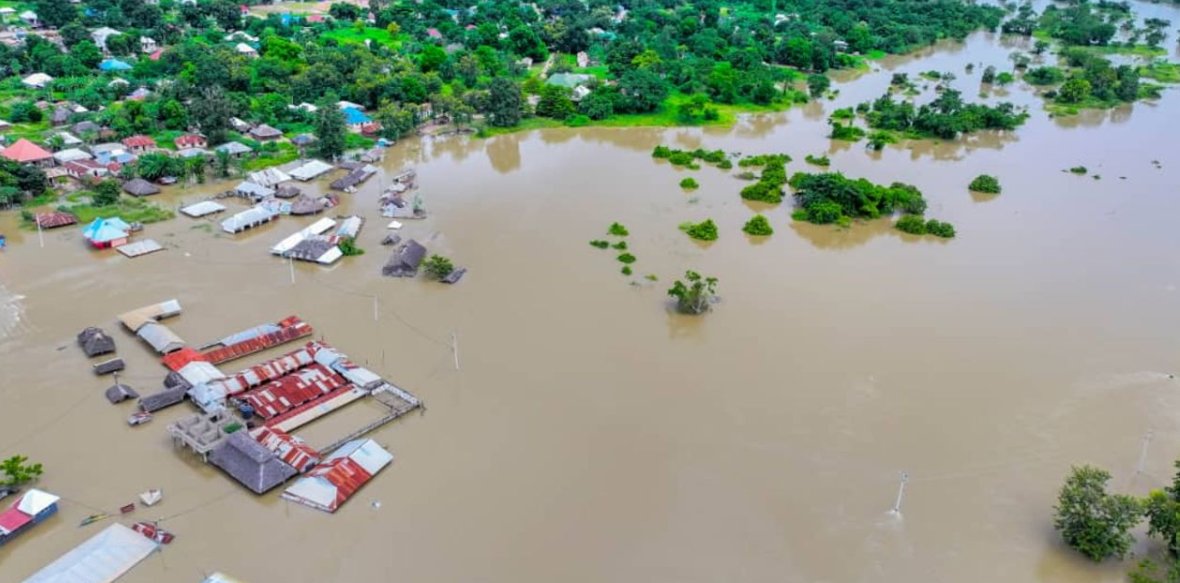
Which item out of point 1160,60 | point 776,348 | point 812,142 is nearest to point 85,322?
point 776,348

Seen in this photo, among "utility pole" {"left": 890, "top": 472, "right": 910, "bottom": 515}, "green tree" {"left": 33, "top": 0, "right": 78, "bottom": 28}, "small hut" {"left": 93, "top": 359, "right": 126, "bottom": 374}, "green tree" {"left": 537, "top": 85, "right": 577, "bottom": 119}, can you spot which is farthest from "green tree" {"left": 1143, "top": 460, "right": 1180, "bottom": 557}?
"green tree" {"left": 33, "top": 0, "right": 78, "bottom": 28}

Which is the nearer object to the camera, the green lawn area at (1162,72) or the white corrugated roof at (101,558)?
the white corrugated roof at (101,558)

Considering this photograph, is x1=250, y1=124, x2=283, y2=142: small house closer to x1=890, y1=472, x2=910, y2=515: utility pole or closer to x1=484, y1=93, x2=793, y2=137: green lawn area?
x1=484, y1=93, x2=793, y2=137: green lawn area

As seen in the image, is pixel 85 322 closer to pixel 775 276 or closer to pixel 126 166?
pixel 126 166

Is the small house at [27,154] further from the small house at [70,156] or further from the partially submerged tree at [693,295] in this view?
the partially submerged tree at [693,295]

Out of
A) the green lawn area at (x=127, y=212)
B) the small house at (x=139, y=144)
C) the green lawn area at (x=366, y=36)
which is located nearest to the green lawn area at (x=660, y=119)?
the small house at (x=139, y=144)

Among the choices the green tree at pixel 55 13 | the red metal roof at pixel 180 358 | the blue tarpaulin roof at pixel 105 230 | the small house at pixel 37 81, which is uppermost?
the green tree at pixel 55 13

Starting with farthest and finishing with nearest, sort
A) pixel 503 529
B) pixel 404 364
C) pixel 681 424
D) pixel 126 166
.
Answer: pixel 126 166 → pixel 404 364 → pixel 681 424 → pixel 503 529
